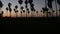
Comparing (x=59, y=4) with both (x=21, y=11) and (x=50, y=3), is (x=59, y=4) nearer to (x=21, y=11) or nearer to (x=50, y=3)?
(x=50, y=3)

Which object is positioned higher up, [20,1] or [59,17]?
[20,1]

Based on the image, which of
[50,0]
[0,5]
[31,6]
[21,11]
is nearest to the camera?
[50,0]

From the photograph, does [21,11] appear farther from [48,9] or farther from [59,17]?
[59,17]

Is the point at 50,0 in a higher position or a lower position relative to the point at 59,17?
higher

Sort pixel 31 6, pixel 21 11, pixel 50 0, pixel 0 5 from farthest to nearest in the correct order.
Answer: pixel 21 11 → pixel 31 6 → pixel 0 5 → pixel 50 0

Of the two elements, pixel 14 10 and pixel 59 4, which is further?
pixel 14 10

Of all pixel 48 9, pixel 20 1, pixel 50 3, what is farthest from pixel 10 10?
pixel 50 3

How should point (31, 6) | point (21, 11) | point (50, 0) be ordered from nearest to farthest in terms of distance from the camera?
point (50, 0), point (31, 6), point (21, 11)

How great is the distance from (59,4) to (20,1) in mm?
30967

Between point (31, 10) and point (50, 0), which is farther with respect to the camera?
point (31, 10)

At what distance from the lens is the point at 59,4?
93.8m

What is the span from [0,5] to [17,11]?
35.2 meters

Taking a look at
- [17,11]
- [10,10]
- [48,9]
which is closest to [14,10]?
→ [17,11]

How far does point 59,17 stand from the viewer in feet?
297
